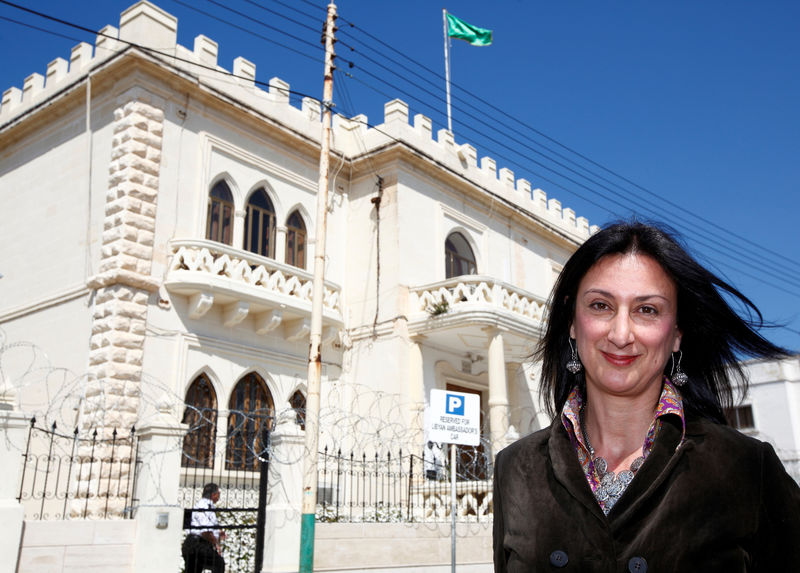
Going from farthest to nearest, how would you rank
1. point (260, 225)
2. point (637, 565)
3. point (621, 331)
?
point (260, 225) < point (621, 331) < point (637, 565)

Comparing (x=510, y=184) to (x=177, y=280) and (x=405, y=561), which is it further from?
(x=405, y=561)

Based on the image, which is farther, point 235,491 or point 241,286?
point 241,286

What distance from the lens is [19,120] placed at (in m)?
17.5

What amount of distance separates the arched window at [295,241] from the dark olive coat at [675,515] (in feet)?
54.2

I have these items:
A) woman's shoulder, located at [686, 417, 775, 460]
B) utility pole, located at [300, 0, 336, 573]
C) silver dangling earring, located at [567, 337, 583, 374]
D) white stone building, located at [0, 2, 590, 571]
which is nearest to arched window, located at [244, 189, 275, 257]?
white stone building, located at [0, 2, 590, 571]

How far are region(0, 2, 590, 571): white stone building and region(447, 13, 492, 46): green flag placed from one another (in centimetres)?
369

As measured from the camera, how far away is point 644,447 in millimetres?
1963

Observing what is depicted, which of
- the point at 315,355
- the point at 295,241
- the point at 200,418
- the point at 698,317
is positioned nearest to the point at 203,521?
the point at 315,355

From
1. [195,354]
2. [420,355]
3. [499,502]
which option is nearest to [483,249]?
[420,355]

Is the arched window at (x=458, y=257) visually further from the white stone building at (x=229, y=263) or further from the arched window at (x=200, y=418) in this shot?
the arched window at (x=200, y=418)

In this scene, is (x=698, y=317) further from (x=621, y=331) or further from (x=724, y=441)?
(x=724, y=441)

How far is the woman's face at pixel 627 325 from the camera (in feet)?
6.44

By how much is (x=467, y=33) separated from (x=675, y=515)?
2278cm

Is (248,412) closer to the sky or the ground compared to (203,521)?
closer to the sky
